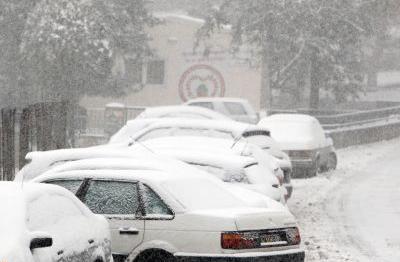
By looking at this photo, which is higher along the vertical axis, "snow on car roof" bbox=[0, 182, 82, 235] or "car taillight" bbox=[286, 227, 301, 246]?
"snow on car roof" bbox=[0, 182, 82, 235]

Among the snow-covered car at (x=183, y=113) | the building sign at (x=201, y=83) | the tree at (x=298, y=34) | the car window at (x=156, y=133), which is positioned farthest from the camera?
the building sign at (x=201, y=83)

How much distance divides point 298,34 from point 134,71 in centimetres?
765

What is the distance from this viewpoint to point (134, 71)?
4469cm

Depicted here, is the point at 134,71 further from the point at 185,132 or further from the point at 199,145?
the point at 199,145

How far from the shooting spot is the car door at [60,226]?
841 cm

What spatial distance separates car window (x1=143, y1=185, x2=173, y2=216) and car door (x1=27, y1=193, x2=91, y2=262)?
1210 mm

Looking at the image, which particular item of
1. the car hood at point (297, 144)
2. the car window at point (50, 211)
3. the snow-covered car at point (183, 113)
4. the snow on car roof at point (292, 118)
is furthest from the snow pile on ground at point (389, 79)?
the car window at point (50, 211)

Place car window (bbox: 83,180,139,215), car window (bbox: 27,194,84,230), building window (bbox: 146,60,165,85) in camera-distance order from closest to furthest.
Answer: car window (bbox: 27,194,84,230)
car window (bbox: 83,180,139,215)
building window (bbox: 146,60,165,85)

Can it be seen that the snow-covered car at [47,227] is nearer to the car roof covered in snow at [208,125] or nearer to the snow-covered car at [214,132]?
the snow-covered car at [214,132]

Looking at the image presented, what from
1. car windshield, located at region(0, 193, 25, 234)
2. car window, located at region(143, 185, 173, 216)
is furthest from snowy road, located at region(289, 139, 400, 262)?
car windshield, located at region(0, 193, 25, 234)

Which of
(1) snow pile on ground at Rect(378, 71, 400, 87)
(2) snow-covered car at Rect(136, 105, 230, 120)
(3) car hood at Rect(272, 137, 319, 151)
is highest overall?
(2) snow-covered car at Rect(136, 105, 230, 120)

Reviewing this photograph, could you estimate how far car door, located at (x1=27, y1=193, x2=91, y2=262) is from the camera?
27.6 feet

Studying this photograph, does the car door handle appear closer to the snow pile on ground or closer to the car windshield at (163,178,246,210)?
the car windshield at (163,178,246,210)

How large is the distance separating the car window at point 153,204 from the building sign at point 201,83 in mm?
32823
